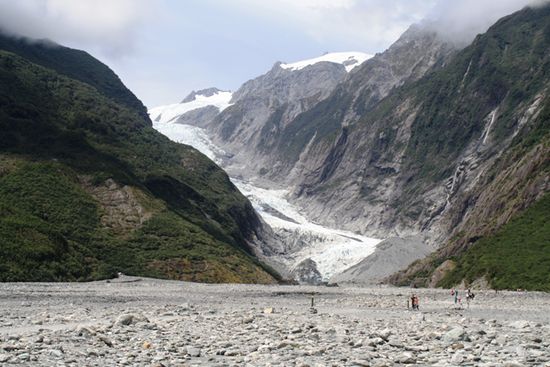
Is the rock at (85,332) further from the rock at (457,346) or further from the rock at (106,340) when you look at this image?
the rock at (457,346)

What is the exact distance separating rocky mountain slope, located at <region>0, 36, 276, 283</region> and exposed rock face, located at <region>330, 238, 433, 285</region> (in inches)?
1232

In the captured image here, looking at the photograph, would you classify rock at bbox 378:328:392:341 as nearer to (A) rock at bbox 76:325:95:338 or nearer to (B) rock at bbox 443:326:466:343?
(B) rock at bbox 443:326:466:343

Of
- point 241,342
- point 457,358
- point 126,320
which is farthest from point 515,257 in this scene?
point 457,358

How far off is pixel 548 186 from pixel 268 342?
83435 mm

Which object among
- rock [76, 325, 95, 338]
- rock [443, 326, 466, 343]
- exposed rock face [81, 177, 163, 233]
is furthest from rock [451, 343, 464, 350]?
exposed rock face [81, 177, 163, 233]

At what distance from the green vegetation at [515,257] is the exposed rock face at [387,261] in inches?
2142

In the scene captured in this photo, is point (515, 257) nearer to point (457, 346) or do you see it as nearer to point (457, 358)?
point (457, 346)

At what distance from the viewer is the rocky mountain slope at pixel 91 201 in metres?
76.5

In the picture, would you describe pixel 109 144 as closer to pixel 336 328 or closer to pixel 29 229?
pixel 29 229

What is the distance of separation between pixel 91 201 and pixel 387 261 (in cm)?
8573

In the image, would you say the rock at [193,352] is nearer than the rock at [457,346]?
Yes

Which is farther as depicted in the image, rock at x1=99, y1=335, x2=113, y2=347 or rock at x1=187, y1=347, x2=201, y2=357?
rock at x1=99, y1=335, x2=113, y2=347

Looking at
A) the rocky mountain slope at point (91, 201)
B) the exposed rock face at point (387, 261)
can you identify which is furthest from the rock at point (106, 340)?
the exposed rock face at point (387, 261)

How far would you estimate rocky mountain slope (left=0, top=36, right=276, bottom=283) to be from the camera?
76.5 meters
